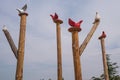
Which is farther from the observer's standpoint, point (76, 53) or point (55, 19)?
point (55, 19)

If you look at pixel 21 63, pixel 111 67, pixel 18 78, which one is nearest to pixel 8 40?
pixel 21 63

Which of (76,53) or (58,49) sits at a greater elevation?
(58,49)

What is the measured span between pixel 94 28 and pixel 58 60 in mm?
3243

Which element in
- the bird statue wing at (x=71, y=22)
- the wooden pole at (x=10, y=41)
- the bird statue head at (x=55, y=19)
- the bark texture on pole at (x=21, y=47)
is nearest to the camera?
the bird statue wing at (x=71, y=22)

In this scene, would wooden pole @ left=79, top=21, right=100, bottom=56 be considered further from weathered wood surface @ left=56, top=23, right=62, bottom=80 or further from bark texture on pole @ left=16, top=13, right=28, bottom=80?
weathered wood surface @ left=56, top=23, right=62, bottom=80

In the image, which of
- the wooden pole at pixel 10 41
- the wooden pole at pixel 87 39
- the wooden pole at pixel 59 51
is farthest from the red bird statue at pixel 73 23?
the wooden pole at pixel 59 51

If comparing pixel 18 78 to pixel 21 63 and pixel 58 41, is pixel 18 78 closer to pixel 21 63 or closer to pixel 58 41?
pixel 21 63

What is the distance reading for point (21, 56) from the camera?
14.0 ft

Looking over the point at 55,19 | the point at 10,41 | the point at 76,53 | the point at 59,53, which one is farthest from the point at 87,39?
the point at 59,53

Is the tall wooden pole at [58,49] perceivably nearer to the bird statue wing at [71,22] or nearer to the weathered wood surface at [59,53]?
the weathered wood surface at [59,53]

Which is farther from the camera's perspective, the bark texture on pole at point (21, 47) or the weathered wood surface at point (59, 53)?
the weathered wood surface at point (59, 53)

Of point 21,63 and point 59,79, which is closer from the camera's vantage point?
point 21,63

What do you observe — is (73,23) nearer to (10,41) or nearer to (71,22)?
(71,22)

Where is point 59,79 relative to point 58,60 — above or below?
below
